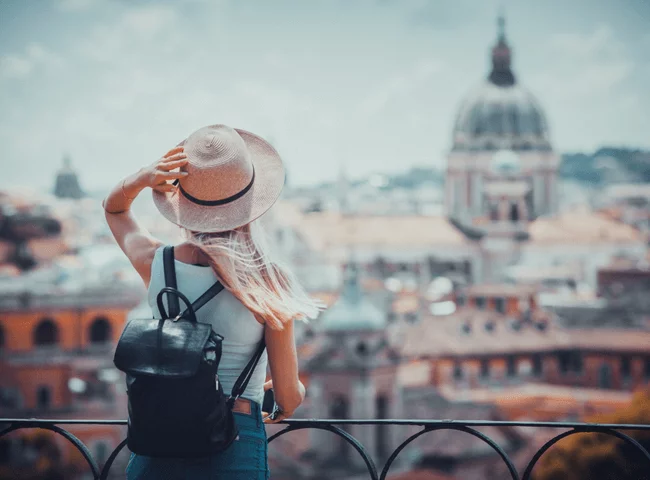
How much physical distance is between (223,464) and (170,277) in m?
0.37

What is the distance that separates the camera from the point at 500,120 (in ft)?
205

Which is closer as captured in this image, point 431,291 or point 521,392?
point 521,392

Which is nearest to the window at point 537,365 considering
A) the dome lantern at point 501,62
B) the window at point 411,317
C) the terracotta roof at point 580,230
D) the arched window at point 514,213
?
the window at point 411,317

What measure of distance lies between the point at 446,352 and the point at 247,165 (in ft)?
96.9

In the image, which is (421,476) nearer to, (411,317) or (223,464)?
(411,317)

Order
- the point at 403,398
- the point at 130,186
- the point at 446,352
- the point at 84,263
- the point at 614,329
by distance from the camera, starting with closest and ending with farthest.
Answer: the point at 130,186 < the point at 403,398 < the point at 446,352 < the point at 614,329 < the point at 84,263

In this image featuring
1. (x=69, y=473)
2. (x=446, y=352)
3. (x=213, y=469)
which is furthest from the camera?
(x=446, y=352)

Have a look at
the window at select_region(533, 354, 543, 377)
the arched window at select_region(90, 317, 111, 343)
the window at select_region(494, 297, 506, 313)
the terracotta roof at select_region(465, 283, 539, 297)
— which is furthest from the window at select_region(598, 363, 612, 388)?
the arched window at select_region(90, 317, 111, 343)

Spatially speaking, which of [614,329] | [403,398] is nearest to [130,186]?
[403,398]

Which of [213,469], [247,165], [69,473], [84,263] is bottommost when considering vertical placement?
[69,473]

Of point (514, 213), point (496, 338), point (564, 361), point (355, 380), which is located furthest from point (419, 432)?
point (514, 213)

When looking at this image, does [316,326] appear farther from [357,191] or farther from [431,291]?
[357,191]

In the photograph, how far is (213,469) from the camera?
2201mm

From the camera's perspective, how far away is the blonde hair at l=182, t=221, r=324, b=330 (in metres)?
2.17
